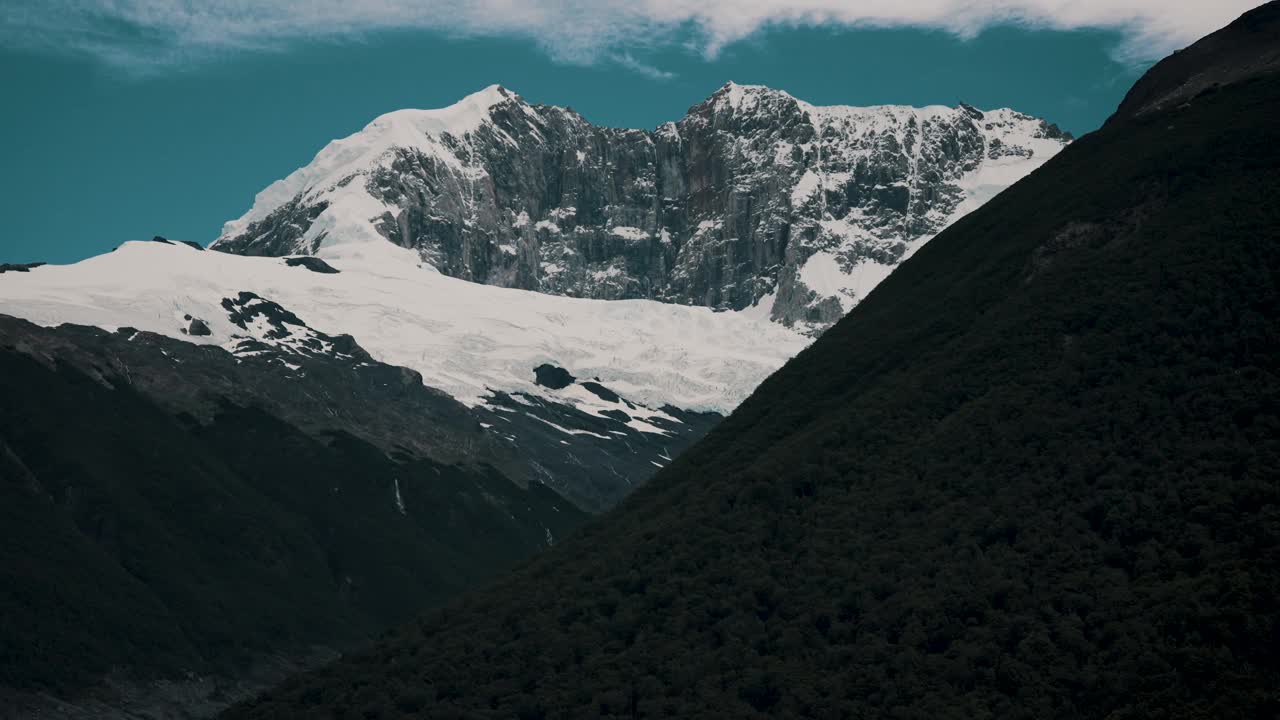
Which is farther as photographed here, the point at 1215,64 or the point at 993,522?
the point at 1215,64

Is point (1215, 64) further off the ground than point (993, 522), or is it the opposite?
point (1215, 64)

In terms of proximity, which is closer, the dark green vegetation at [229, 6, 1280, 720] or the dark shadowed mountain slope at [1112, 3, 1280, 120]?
the dark green vegetation at [229, 6, 1280, 720]

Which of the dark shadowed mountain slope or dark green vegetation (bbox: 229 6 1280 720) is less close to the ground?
the dark shadowed mountain slope

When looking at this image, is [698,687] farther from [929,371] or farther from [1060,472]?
[929,371]

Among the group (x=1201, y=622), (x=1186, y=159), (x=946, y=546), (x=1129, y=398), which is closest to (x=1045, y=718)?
(x=1201, y=622)

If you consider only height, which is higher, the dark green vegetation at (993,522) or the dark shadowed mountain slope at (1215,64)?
the dark shadowed mountain slope at (1215,64)

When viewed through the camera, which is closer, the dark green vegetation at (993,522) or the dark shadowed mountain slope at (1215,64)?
the dark green vegetation at (993,522)

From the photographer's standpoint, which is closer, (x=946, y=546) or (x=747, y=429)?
(x=946, y=546)

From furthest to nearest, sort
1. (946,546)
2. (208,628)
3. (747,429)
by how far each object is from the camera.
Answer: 1. (208,628)
2. (747,429)
3. (946,546)
